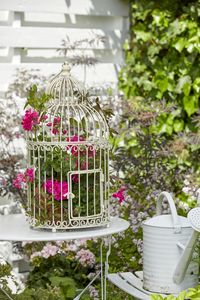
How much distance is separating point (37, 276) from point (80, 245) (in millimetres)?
314

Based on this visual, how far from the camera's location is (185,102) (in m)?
5.02

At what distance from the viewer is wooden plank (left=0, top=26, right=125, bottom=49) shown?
4.69m

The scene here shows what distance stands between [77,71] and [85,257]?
162cm

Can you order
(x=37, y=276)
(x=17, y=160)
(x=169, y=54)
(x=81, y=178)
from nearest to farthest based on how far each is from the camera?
1. (x=81, y=178)
2. (x=37, y=276)
3. (x=17, y=160)
4. (x=169, y=54)

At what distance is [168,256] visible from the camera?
2.72 m

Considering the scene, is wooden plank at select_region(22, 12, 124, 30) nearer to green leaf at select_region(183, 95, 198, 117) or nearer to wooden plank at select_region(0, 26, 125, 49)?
wooden plank at select_region(0, 26, 125, 49)

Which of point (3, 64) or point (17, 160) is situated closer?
point (17, 160)

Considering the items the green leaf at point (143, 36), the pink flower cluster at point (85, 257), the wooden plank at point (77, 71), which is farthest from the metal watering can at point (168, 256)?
the green leaf at point (143, 36)

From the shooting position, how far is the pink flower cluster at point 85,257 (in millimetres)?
3868


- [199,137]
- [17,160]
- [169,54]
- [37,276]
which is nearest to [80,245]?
[37,276]

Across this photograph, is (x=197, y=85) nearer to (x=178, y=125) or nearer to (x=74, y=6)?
(x=178, y=125)

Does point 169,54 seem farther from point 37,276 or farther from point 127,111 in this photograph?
point 37,276

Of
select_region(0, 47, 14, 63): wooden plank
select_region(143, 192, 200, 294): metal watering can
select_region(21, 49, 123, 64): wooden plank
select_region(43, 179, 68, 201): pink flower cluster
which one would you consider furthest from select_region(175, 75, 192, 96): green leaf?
select_region(43, 179, 68, 201): pink flower cluster

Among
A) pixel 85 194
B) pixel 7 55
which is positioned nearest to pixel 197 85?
pixel 7 55
